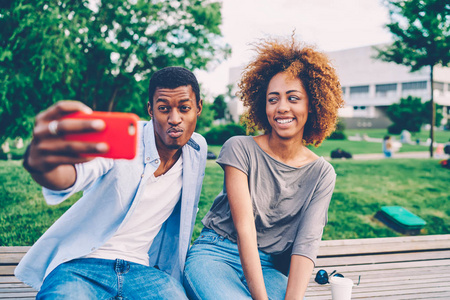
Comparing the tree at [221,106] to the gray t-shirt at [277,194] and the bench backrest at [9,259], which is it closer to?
the bench backrest at [9,259]

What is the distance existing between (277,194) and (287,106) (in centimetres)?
59

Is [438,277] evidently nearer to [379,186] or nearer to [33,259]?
[33,259]

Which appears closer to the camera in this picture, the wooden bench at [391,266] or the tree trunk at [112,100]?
the wooden bench at [391,266]

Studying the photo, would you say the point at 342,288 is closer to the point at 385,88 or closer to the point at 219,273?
the point at 219,273

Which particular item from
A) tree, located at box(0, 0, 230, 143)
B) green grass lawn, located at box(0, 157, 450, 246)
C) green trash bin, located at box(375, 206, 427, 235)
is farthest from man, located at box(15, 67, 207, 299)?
tree, located at box(0, 0, 230, 143)

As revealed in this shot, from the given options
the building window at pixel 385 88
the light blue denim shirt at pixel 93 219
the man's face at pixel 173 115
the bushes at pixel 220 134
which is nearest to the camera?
the light blue denim shirt at pixel 93 219

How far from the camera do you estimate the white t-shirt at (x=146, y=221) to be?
2312 mm

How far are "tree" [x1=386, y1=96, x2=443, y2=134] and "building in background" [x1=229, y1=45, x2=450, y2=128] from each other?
1572 centimetres

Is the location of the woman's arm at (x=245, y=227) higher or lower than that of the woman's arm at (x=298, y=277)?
higher

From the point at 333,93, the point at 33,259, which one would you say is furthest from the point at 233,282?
the point at 333,93

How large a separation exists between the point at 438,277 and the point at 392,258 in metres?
0.43

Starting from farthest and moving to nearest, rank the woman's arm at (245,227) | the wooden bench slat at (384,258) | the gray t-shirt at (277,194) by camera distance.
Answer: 1. the wooden bench slat at (384,258)
2. the gray t-shirt at (277,194)
3. the woman's arm at (245,227)

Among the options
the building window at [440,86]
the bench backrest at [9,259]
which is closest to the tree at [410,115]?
the building window at [440,86]

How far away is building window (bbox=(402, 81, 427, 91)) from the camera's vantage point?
5431cm
